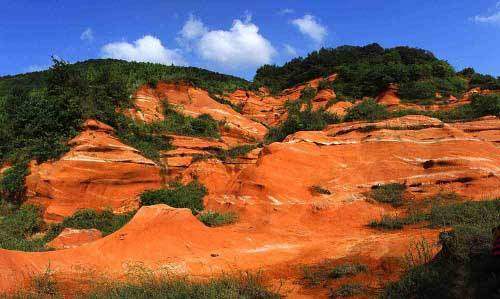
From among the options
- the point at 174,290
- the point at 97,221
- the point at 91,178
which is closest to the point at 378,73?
the point at 91,178

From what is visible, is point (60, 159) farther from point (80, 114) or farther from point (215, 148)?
point (215, 148)

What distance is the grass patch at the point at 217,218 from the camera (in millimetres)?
12727

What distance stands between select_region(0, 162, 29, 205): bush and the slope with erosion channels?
0.33m

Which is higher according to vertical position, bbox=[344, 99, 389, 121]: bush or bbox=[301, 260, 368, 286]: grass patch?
bbox=[344, 99, 389, 121]: bush

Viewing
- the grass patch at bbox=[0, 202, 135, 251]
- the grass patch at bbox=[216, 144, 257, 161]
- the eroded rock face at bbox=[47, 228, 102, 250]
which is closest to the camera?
the eroded rock face at bbox=[47, 228, 102, 250]

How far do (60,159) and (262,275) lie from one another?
11.5 meters

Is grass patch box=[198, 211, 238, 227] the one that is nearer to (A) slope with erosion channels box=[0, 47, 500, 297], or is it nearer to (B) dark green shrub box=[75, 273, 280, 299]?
(A) slope with erosion channels box=[0, 47, 500, 297]

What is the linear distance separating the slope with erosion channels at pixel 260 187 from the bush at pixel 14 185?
33 centimetres

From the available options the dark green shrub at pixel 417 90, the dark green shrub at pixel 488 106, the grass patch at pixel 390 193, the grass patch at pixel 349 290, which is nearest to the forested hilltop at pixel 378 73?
the dark green shrub at pixel 417 90

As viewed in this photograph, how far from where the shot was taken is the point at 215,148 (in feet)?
65.9

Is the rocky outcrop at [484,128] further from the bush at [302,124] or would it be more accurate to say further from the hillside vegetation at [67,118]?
the hillside vegetation at [67,118]

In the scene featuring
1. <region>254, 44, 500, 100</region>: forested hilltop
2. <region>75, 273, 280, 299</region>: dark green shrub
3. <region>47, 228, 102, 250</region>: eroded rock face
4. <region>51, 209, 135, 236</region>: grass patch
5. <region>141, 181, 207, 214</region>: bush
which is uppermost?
<region>254, 44, 500, 100</region>: forested hilltop

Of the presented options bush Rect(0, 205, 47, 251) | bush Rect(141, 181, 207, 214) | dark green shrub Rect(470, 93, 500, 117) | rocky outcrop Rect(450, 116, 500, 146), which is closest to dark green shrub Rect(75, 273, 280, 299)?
bush Rect(0, 205, 47, 251)

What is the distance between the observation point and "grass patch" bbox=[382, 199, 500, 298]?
4.95 metres
